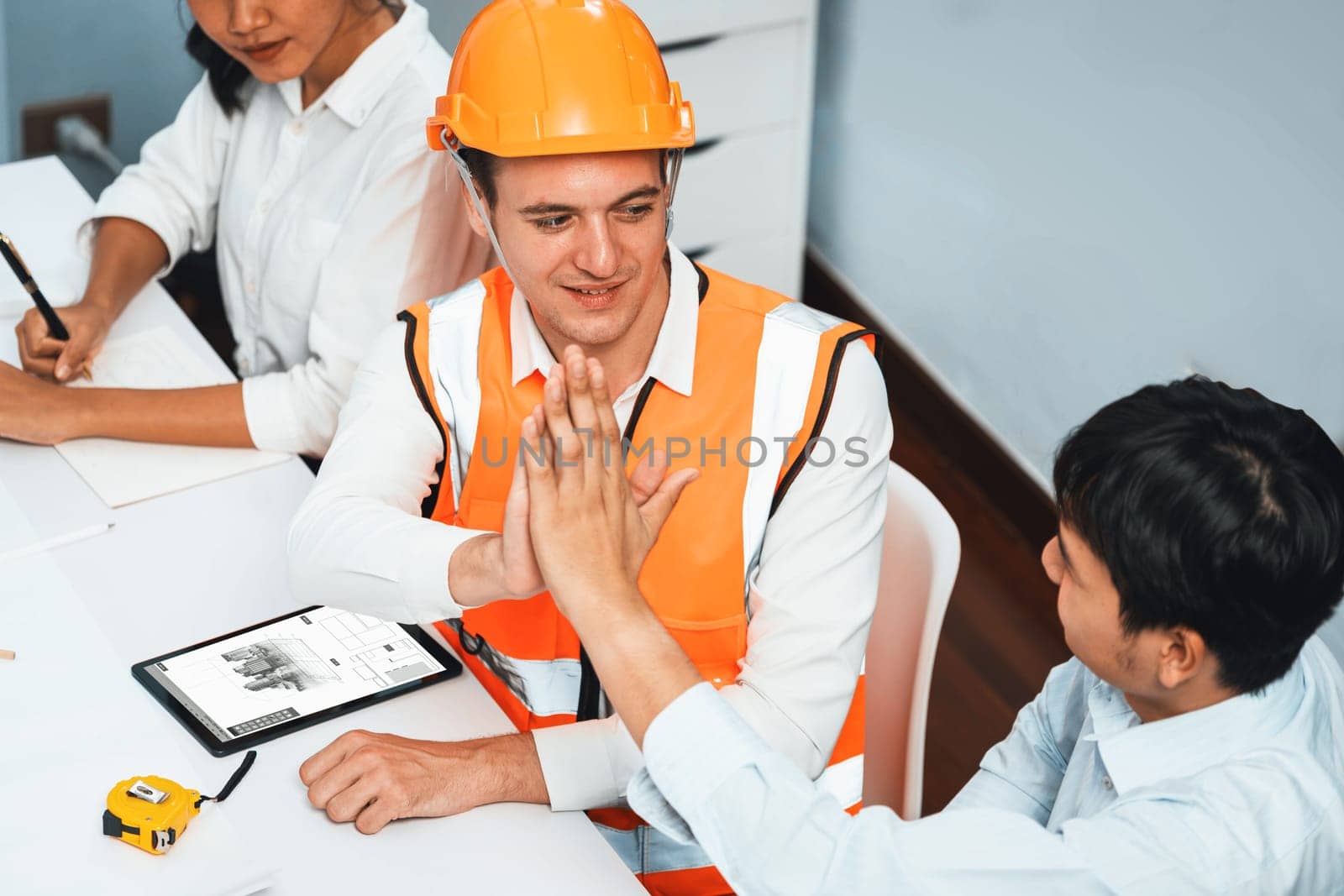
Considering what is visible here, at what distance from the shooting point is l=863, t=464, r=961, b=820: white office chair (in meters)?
1.49

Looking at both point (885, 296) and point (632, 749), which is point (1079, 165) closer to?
point (885, 296)

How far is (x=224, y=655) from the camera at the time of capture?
1448 millimetres

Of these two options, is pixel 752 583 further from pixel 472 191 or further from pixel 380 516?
pixel 472 191

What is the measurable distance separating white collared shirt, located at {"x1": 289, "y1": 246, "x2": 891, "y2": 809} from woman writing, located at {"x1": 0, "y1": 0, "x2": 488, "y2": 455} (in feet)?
1.06

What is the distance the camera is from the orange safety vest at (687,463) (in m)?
1.46

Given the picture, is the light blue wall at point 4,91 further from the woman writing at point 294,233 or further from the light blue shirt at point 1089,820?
the light blue shirt at point 1089,820

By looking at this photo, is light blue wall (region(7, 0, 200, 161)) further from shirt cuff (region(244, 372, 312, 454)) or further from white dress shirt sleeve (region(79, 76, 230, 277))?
shirt cuff (region(244, 372, 312, 454))

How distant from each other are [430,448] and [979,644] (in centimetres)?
149

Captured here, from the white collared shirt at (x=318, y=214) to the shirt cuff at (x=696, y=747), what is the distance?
89cm

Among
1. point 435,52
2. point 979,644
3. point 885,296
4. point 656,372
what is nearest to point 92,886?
point 656,372

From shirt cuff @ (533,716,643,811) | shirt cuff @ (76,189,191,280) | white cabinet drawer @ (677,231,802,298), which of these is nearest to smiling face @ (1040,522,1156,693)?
shirt cuff @ (533,716,643,811)

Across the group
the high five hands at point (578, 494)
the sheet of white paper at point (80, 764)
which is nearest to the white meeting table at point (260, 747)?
the sheet of white paper at point (80, 764)

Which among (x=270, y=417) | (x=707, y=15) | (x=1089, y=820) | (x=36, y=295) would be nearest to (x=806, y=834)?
(x=1089, y=820)

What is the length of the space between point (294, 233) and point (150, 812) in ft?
3.27
